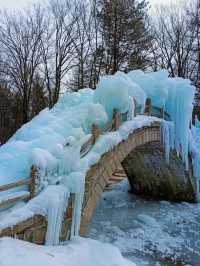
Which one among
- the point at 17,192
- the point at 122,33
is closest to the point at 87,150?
the point at 17,192

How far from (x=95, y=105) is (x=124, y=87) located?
1.20m

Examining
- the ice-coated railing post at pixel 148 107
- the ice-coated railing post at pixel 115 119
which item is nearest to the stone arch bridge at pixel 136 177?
the ice-coated railing post at pixel 148 107

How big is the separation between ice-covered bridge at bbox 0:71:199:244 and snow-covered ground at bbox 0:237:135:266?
11.6 inches

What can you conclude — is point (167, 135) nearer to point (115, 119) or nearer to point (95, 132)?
point (115, 119)

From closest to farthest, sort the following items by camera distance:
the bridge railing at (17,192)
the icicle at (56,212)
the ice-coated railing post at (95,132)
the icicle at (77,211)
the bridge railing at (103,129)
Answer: the bridge railing at (17,192)
the icicle at (56,212)
the icicle at (77,211)
the bridge railing at (103,129)
the ice-coated railing post at (95,132)

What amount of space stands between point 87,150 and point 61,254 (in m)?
2.72

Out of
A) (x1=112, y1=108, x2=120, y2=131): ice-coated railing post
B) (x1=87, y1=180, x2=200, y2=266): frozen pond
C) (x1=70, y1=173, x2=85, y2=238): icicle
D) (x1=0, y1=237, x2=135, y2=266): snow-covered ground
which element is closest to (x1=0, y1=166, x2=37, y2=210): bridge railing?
(x1=0, y1=237, x2=135, y2=266): snow-covered ground

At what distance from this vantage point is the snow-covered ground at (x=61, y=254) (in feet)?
18.3

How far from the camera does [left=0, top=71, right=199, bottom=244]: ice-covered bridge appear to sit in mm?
7004

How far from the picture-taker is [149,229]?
12.2 m

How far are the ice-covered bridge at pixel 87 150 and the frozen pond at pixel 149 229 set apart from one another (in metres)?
1.53

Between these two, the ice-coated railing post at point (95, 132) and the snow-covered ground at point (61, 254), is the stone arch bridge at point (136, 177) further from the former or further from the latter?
the ice-coated railing post at point (95, 132)

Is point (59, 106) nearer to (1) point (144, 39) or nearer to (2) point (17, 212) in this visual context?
(2) point (17, 212)

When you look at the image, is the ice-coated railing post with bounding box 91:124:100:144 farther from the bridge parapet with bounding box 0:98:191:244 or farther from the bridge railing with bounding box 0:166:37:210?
the bridge railing with bounding box 0:166:37:210
